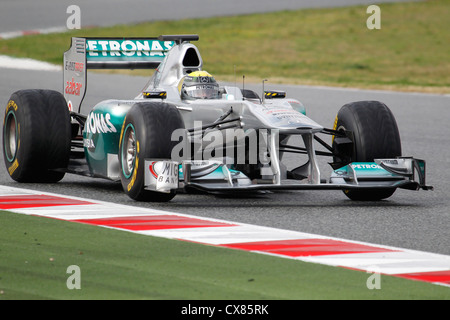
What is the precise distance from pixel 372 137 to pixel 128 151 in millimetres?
2353

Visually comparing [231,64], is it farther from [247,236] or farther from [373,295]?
[373,295]

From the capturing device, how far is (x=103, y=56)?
1209 centimetres

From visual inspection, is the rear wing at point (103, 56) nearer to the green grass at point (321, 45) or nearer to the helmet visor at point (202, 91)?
the helmet visor at point (202, 91)

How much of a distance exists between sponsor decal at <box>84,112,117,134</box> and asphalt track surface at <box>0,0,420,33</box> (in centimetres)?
2721

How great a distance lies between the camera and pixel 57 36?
35406mm

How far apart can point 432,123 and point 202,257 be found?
38.4 feet

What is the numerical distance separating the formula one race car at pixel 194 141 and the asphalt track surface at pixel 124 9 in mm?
26951

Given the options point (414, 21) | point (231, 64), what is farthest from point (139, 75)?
point (414, 21)

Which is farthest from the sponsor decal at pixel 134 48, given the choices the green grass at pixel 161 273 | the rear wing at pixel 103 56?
the green grass at pixel 161 273

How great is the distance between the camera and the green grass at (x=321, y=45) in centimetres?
2817

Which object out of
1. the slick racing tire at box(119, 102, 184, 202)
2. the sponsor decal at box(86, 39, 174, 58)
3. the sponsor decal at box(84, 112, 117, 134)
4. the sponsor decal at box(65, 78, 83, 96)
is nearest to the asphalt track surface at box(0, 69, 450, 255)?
the slick racing tire at box(119, 102, 184, 202)

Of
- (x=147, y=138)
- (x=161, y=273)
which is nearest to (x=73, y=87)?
(x=147, y=138)

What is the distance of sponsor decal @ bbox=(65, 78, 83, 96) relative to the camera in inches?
461

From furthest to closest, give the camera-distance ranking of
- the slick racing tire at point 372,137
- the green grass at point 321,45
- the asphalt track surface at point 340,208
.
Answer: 1. the green grass at point 321,45
2. the slick racing tire at point 372,137
3. the asphalt track surface at point 340,208
